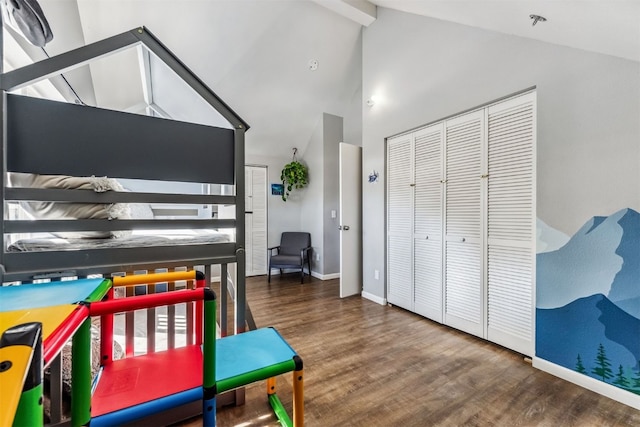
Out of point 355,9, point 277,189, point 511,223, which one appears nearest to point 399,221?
point 511,223

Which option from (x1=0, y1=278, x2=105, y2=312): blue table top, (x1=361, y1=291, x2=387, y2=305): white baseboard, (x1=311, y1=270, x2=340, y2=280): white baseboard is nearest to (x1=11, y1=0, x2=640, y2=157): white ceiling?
(x1=311, y1=270, x2=340, y2=280): white baseboard

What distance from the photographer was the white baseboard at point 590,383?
1631mm

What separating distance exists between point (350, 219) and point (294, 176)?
1.70 m

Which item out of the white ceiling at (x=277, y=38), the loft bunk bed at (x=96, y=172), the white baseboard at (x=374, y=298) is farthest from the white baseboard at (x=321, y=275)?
the loft bunk bed at (x=96, y=172)

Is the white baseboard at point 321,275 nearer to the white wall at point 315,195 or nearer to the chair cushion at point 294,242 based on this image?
the white wall at point 315,195

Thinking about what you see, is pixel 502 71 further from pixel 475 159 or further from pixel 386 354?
pixel 386 354

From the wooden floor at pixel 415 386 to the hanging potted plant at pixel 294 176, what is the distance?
2782mm

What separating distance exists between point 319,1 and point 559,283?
3544 mm

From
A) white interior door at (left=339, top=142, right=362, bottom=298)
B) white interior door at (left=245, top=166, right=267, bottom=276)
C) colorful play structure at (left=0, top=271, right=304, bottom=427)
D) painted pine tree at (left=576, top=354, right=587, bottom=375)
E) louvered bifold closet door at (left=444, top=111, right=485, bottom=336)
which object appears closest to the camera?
colorful play structure at (left=0, top=271, right=304, bottom=427)

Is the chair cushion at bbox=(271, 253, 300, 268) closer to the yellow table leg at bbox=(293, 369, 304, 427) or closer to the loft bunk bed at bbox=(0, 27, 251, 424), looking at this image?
the loft bunk bed at bbox=(0, 27, 251, 424)

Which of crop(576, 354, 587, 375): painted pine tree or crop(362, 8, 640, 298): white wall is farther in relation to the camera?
crop(576, 354, 587, 375): painted pine tree

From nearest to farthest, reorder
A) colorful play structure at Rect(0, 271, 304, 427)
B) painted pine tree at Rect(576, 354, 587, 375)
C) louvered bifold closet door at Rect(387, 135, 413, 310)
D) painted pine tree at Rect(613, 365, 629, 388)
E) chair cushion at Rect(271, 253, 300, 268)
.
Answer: colorful play structure at Rect(0, 271, 304, 427), painted pine tree at Rect(613, 365, 629, 388), painted pine tree at Rect(576, 354, 587, 375), louvered bifold closet door at Rect(387, 135, 413, 310), chair cushion at Rect(271, 253, 300, 268)

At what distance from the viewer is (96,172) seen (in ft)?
4.43

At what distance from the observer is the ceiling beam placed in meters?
3.15
